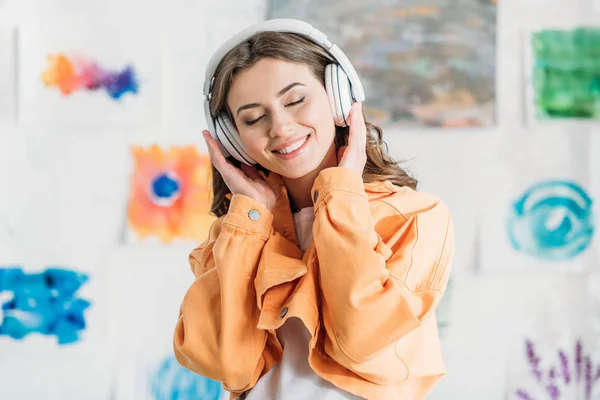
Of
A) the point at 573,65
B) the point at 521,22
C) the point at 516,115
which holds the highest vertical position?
the point at 521,22

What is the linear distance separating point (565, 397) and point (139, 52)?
59.2 inches

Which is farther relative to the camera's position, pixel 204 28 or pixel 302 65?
pixel 204 28

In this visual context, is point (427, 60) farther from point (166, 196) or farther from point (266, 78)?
point (266, 78)

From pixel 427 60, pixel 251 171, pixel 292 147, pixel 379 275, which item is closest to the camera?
pixel 379 275

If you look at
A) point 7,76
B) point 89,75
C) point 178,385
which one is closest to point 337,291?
point 178,385

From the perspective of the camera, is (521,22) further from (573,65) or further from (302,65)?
(302,65)

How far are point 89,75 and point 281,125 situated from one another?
1.09m

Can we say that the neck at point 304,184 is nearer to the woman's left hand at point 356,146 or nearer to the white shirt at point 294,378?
the woman's left hand at point 356,146

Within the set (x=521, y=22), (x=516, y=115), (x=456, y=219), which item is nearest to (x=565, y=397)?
(x=456, y=219)

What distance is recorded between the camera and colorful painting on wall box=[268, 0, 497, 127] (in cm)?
184

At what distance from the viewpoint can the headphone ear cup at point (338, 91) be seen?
1.01m

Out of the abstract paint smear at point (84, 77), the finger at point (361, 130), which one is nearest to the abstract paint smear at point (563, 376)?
the finger at point (361, 130)

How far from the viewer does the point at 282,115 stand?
3.18 ft

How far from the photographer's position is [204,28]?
1861 mm
